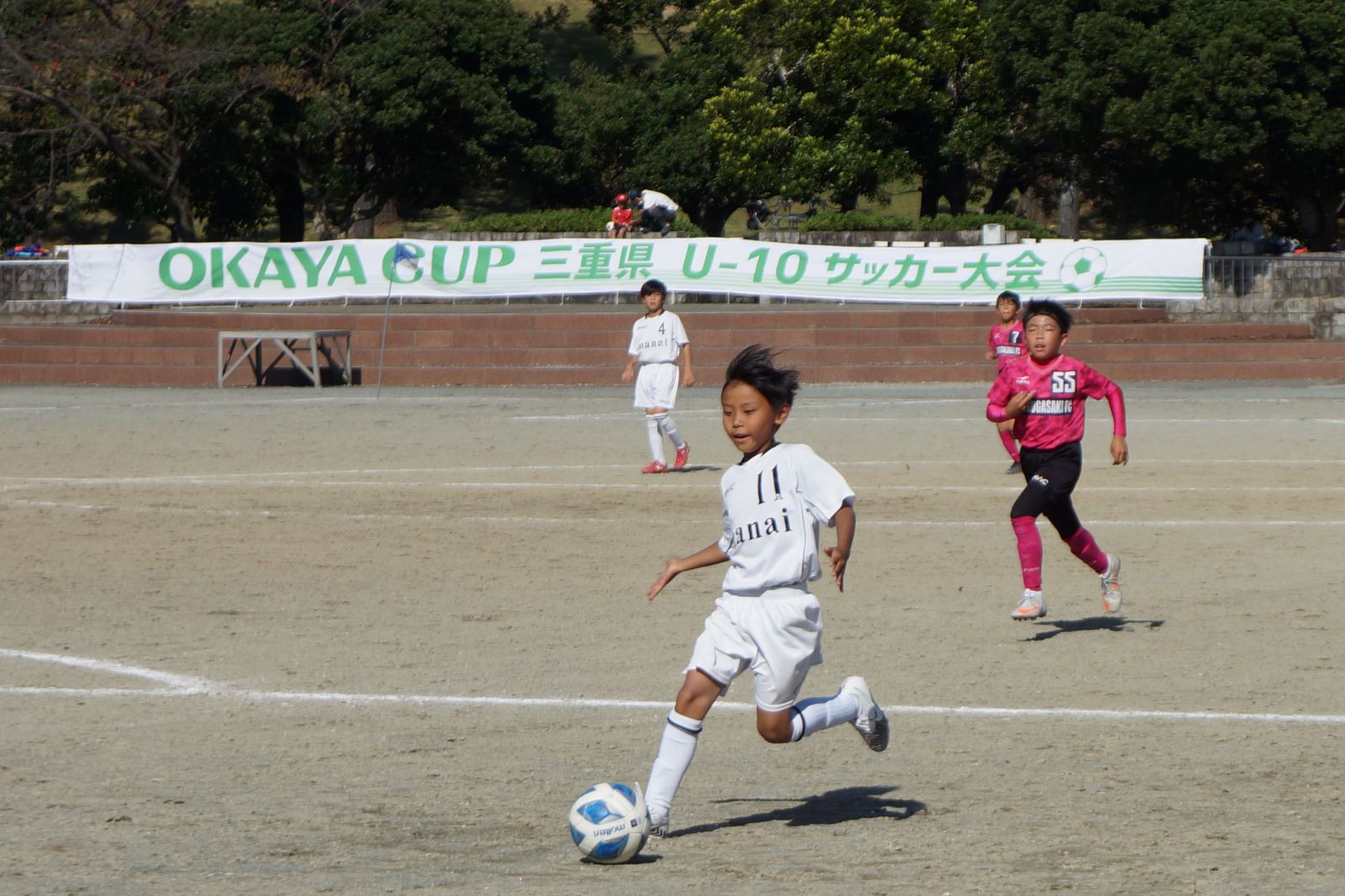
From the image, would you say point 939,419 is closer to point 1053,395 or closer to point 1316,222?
point 1053,395

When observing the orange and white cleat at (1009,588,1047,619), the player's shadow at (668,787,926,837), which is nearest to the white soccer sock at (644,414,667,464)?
the orange and white cleat at (1009,588,1047,619)

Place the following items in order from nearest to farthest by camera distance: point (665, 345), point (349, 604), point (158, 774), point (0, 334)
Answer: point (158, 774), point (349, 604), point (665, 345), point (0, 334)

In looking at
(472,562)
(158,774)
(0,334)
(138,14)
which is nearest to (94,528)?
(472,562)

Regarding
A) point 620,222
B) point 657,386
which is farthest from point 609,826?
point 620,222

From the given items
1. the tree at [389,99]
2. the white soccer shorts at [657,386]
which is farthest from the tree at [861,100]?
the white soccer shorts at [657,386]

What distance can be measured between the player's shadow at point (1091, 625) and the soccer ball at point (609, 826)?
4111mm

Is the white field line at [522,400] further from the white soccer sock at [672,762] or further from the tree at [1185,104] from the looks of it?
the white soccer sock at [672,762]

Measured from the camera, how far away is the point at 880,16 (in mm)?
46281

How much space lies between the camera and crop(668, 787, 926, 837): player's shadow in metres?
5.38

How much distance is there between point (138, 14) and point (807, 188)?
17749 mm

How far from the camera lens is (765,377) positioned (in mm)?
5211

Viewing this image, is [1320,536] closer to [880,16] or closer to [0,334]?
[0,334]

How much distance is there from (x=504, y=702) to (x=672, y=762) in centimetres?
216

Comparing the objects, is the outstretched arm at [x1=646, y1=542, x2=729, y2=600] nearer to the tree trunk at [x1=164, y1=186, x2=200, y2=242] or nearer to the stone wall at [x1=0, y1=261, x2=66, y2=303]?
the stone wall at [x1=0, y1=261, x2=66, y2=303]
